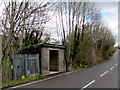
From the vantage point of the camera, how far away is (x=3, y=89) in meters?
10.8

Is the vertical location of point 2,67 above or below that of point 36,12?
below

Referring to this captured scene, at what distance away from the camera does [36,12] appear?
15.6m

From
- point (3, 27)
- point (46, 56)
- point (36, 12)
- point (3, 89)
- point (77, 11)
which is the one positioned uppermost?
point (77, 11)

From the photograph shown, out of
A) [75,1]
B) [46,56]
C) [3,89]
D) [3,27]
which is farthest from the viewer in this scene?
[75,1]

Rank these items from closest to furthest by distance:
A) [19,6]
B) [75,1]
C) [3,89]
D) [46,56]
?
[3,89] → [19,6] → [46,56] → [75,1]

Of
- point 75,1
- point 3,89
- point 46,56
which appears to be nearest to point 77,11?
point 75,1

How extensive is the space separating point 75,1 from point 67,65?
27.9ft

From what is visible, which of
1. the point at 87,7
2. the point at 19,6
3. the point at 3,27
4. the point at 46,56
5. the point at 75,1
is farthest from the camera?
the point at 87,7

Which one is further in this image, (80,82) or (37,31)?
(37,31)

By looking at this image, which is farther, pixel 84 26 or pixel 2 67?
pixel 84 26

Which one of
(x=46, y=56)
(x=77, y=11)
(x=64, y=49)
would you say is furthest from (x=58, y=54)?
(x=77, y=11)

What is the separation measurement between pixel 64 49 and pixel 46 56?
15.9ft

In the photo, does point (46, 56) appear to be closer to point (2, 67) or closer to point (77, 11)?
point (2, 67)

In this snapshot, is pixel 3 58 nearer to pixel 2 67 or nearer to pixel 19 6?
pixel 2 67
